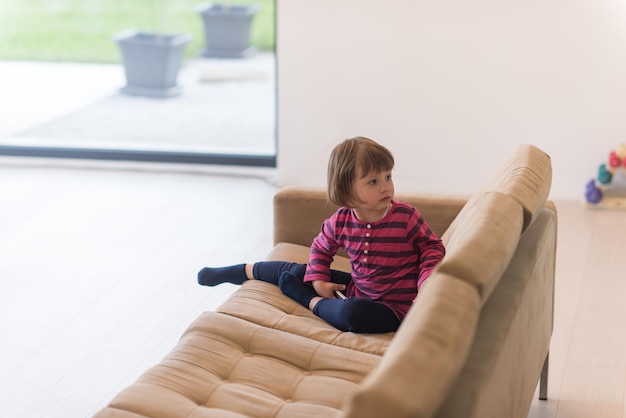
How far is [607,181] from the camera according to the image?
4.46 m

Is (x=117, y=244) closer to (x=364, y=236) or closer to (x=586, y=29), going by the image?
(x=364, y=236)

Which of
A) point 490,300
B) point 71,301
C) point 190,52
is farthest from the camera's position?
point 190,52

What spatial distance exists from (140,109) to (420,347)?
429 centimetres

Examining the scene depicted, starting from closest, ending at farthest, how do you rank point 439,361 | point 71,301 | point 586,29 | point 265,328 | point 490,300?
point 439,361 < point 490,300 < point 265,328 < point 71,301 < point 586,29

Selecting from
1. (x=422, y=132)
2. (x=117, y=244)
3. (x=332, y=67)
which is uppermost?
(x=332, y=67)

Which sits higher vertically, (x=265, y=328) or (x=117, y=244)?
(x=265, y=328)

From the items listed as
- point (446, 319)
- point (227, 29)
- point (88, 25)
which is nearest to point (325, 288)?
point (446, 319)

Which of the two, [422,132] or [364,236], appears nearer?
[364,236]

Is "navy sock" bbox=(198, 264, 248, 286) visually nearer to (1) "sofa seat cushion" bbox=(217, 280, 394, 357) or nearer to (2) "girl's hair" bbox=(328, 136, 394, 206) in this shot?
(1) "sofa seat cushion" bbox=(217, 280, 394, 357)

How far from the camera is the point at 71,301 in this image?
346 cm

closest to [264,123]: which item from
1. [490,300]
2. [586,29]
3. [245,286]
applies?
[586,29]

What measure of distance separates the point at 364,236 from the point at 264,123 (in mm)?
2994

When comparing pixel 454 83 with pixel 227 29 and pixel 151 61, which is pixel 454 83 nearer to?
pixel 227 29

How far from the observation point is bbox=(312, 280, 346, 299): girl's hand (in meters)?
2.51
